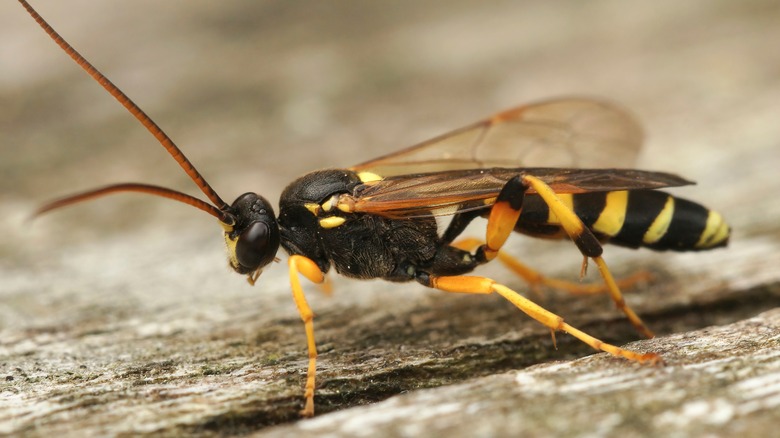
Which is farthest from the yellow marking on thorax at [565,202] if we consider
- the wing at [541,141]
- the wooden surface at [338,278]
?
the wing at [541,141]

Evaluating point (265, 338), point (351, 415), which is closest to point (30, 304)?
point (265, 338)

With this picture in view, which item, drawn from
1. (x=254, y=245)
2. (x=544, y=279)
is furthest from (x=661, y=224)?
(x=254, y=245)

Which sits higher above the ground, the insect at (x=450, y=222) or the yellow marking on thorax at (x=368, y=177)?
the yellow marking on thorax at (x=368, y=177)

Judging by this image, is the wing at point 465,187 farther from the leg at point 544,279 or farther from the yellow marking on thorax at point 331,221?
the leg at point 544,279

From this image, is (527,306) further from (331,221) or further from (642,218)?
(331,221)

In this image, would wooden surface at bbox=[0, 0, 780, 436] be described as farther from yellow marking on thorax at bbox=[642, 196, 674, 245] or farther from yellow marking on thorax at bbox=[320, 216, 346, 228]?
yellow marking on thorax at bbox=[320, 216, 346, 228]
